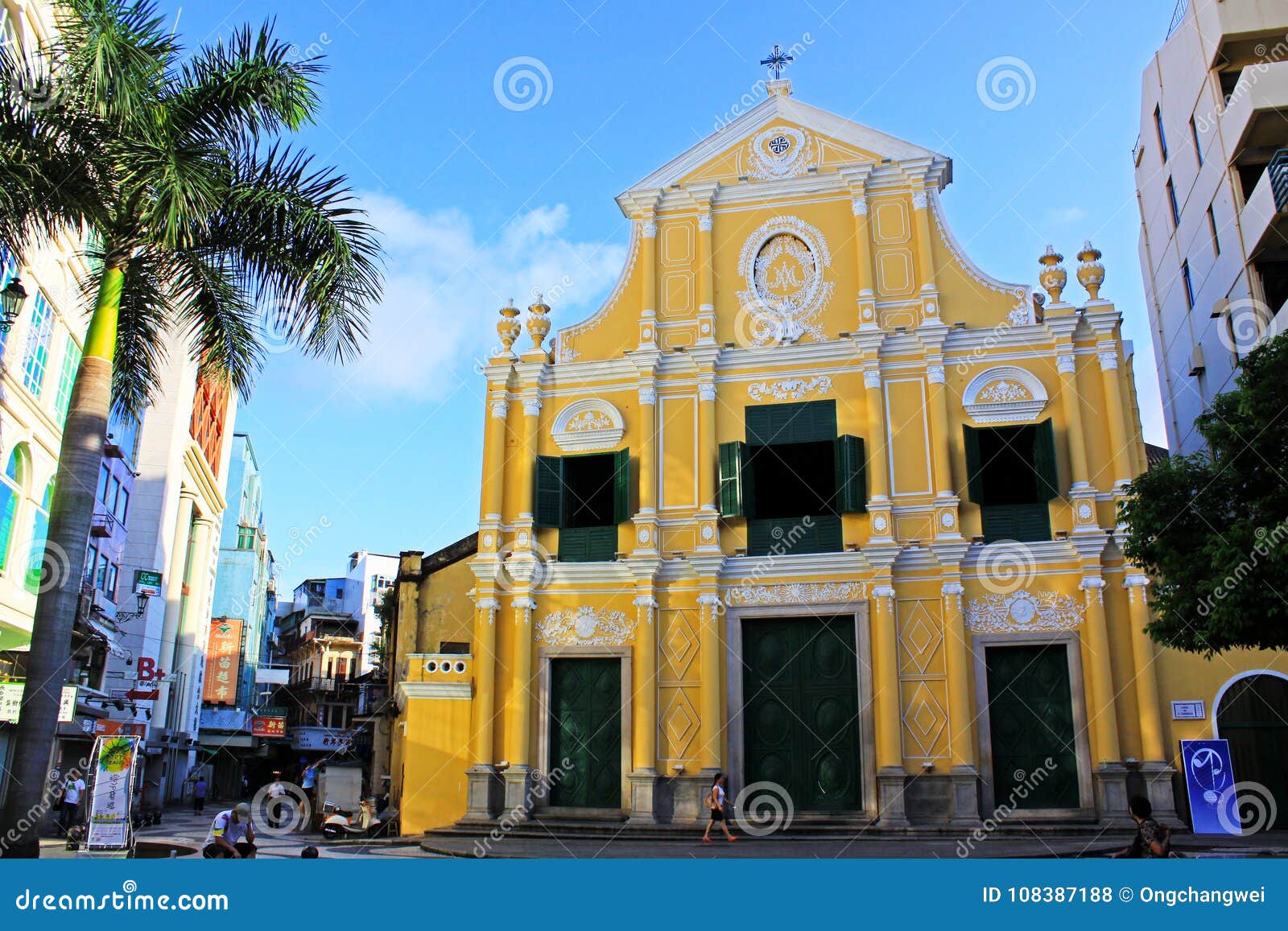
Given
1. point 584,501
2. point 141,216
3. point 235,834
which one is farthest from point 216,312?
point 584,501

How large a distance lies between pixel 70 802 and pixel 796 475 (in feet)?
54.4

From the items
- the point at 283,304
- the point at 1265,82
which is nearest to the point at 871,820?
the point at 283,304

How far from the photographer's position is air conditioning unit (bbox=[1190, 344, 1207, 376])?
23688 mm

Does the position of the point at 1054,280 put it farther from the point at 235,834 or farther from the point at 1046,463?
the point at 235,834

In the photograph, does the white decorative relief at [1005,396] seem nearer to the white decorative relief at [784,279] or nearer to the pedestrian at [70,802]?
the white decorative relief at [784,279]

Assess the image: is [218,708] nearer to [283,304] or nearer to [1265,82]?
[283,304]

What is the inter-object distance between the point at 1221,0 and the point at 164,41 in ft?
66.2

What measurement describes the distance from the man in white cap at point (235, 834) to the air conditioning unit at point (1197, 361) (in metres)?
22.0

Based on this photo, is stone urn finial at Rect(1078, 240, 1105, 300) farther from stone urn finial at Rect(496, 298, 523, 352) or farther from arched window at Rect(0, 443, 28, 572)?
arched window at Rect(0, 443, 28, 572)

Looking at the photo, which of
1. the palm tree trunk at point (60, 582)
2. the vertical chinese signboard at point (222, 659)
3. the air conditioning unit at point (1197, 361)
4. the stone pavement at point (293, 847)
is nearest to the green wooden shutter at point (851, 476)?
the stone pavement at point (293, 847)

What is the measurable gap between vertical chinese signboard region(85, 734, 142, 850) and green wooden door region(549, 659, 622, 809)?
21.6 feet

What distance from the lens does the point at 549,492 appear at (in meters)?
18.9

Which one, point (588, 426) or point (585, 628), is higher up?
point (588, 426)

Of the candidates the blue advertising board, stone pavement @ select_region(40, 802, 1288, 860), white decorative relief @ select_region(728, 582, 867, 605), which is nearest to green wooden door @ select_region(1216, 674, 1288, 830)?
stone pavement @ select_region(40, 802, 1288, 860)
